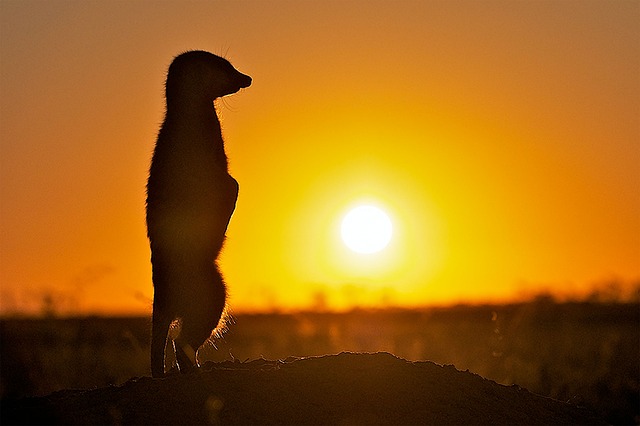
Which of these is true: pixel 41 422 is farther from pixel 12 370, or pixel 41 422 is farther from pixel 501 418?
pixel 12 370

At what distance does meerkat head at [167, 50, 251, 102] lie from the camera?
9141 millimetres

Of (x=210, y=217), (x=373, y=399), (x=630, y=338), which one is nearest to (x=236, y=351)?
(x=630, y=338)

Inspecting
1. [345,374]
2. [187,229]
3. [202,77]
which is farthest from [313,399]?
[202,77]

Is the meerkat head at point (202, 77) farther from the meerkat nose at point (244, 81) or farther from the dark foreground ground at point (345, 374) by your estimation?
the dark foreground ground at point (345, 374)

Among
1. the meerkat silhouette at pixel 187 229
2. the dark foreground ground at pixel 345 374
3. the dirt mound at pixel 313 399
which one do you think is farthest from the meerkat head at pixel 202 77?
the dirt mound at pixel 313 399

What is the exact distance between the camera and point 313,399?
7.16m

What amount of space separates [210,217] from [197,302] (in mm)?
631

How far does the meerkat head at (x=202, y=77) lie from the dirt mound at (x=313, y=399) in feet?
7.70

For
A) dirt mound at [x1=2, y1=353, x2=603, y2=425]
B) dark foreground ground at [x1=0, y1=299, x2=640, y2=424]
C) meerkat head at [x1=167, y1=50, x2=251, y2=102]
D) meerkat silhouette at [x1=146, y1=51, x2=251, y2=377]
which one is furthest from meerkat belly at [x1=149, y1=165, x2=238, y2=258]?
dirt mound at [x1=2, y1=353, x2=603, y2=425]

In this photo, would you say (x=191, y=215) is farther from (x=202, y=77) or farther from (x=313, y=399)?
(x=313, y=399)

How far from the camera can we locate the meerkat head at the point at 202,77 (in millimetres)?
9141

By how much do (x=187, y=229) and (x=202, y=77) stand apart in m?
1.33

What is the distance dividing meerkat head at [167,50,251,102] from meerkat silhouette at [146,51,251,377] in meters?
0.18

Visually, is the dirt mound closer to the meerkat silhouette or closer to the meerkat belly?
the meerkat silhouette
